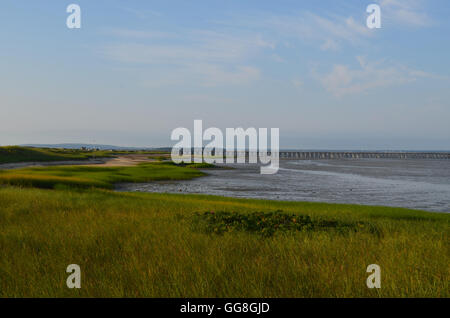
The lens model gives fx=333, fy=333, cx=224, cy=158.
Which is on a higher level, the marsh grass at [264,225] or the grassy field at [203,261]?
the grassy field at [203,261]

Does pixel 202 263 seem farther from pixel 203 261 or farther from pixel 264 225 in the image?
pixel 264 225

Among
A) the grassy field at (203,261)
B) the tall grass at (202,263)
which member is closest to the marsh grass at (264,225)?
the grassy field at (203,261)

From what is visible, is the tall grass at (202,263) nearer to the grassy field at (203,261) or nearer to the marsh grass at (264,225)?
the grassy field at (203,261)

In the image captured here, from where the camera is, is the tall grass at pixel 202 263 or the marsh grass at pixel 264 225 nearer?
the tall grass at pixel 202 263

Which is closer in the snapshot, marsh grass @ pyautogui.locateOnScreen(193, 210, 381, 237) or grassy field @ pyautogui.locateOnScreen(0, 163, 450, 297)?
grassy field @ pyautogui.locateOnScreen(0, 163, 450, 297)

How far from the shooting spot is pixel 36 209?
1250cm

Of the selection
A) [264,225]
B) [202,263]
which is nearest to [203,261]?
[202,263]

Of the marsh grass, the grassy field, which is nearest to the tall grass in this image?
the grassy field

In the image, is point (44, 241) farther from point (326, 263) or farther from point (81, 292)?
point (326, 263)

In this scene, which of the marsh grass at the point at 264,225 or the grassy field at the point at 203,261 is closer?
the grassy field at the point at 203,261

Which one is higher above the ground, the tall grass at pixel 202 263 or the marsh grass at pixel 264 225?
the tall grass at pixel 202 263

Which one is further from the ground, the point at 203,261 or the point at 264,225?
the point at 203,261

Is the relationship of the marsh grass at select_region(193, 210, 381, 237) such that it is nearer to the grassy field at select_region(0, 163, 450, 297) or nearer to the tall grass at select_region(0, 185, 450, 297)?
the grassy field at select_region(0, 163, 450, 297)
